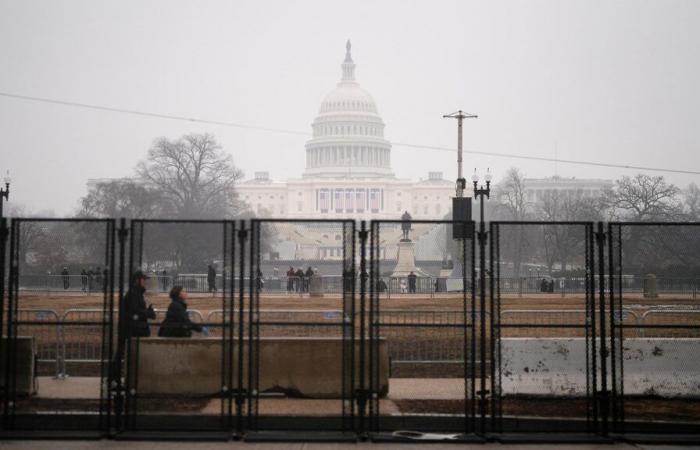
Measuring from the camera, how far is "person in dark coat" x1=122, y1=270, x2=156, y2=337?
460 inches

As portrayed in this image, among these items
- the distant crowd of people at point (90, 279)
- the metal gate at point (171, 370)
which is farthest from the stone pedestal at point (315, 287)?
the metal gate at point (171, 370)

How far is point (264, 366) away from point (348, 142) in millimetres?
155302

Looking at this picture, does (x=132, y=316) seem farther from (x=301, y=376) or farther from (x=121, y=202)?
(x=121, y=202)

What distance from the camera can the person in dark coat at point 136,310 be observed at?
38.3 feet

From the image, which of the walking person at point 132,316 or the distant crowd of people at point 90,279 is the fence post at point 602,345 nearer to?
the walking person at point 132,316

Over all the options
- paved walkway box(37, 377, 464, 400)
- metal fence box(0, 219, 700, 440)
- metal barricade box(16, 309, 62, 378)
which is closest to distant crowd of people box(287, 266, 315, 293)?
metal barricade box(16, 309, 62, 378)

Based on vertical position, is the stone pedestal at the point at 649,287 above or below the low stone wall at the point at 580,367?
above

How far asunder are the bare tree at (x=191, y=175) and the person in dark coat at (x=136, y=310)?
63.8m

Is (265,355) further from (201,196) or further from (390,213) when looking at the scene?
(390,213)

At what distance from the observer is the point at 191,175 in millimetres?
81875

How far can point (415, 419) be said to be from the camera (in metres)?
11.8

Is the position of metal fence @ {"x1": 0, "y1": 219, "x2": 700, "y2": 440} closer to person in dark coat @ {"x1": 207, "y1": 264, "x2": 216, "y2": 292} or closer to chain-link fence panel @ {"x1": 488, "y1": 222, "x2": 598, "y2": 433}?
chain-link fence panel @ {"x1": 488, "y1": 222, "x2": 598, "y2": 433}

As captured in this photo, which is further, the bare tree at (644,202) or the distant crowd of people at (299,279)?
the bare tree at (644,202)

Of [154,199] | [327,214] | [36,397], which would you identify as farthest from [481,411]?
[327,214]
